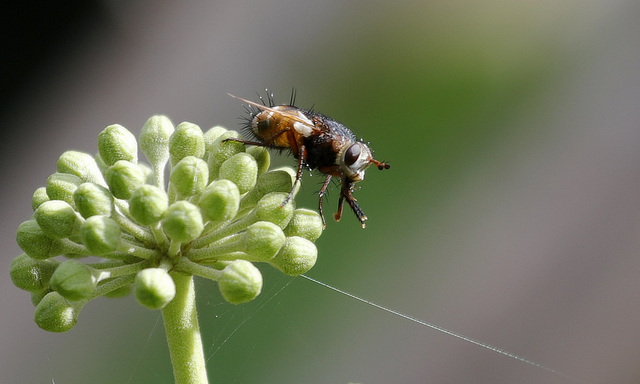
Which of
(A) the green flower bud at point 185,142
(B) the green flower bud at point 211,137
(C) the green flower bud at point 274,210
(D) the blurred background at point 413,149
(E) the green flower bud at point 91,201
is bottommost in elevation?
(D) the blurred background at point 413,149

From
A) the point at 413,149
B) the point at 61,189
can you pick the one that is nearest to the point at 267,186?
the point at 61,189

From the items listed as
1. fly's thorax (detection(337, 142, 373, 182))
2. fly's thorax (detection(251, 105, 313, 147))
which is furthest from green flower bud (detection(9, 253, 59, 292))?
fly's thorax (detection(337, 142, 373, 182))

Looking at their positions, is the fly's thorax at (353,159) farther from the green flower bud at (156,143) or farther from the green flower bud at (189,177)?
the green flower bud at (189,177)

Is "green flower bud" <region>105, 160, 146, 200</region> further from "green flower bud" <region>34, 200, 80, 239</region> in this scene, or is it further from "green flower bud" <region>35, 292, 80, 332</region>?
"green flower bud" <region>35, 292, 80, 332</region>

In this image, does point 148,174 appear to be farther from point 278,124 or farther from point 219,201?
point 278,124

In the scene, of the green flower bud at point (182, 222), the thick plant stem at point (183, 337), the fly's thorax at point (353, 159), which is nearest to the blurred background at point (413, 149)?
the fly's thorax at point (353, 159)

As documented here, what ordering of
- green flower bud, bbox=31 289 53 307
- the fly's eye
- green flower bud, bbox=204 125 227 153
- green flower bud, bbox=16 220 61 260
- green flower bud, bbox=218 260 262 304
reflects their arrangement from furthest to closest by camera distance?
the fly's eye < green flower bud, bbox=204 125 227 153 < green flower bud, bbox=31 289 53 307 < green flower bud, bbox=16 220 61 260 < green flower bud, bbox=218 260 262 304
